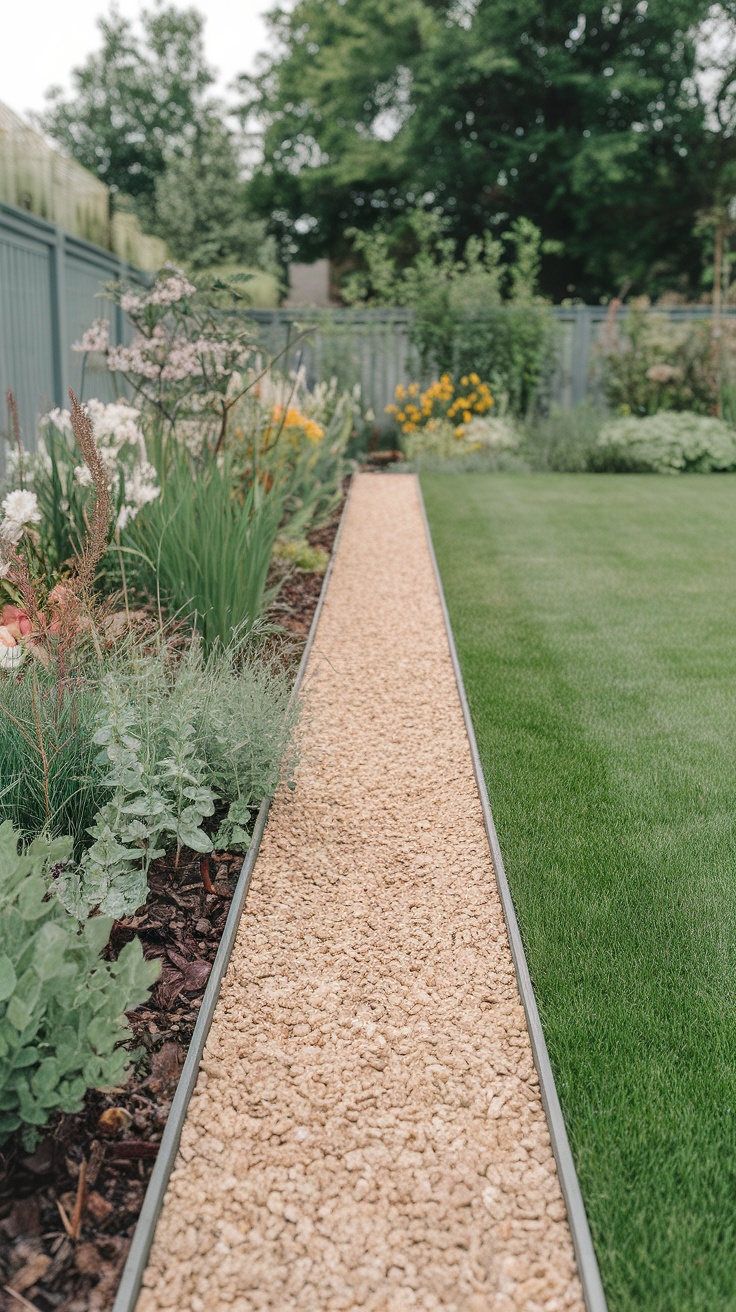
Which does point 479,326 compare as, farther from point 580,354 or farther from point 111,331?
point 111,331

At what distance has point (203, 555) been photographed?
11.9 feet

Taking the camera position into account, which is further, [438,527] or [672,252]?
[672,252]

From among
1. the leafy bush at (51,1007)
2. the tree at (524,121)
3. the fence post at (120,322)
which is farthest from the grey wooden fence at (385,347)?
the leafy bush at (51,1007)

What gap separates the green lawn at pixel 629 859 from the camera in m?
1.63

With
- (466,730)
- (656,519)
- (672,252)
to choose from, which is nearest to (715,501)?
(656,519)

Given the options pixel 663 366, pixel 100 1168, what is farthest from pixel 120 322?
pixel 100 1168

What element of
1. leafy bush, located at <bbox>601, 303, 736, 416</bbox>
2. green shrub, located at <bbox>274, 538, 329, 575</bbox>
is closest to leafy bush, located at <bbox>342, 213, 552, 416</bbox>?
leafy bush, located at <bbox>601, 303, 736, 416</bbox>

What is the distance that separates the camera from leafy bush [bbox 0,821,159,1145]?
4.99 ft

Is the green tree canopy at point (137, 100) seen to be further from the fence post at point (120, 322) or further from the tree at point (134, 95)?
the fence post at point (120, 322)

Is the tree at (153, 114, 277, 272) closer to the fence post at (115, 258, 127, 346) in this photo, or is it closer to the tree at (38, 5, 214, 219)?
the fence post at (115, 258, 127, 346)

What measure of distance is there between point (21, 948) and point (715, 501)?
8317mm

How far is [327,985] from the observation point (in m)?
2.21

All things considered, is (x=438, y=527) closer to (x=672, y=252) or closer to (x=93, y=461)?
(x=93, y=461)

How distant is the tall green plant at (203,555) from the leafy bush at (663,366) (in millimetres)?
9140
